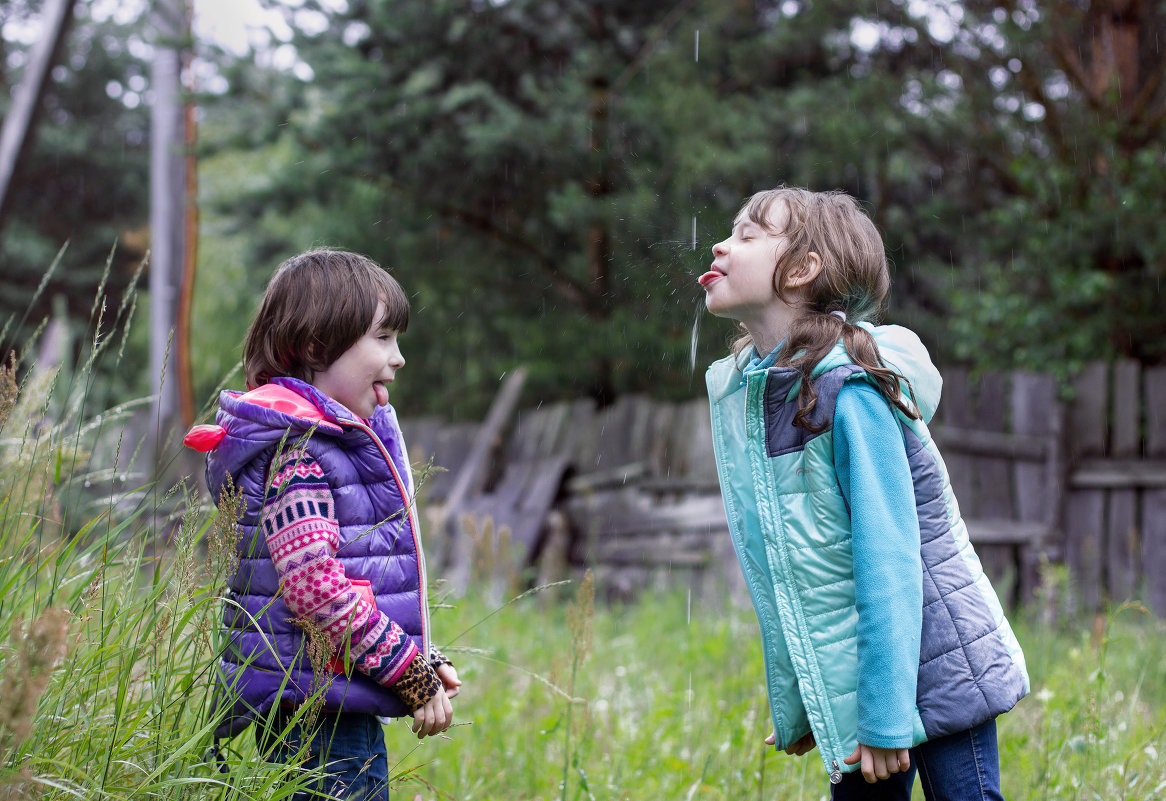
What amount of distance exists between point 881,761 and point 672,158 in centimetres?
604

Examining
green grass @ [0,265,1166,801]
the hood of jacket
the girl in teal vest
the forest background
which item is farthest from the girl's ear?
the forest background

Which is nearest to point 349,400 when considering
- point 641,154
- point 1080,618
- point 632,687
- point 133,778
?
point 133,778

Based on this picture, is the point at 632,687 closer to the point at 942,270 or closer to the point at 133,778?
the point at 133,778

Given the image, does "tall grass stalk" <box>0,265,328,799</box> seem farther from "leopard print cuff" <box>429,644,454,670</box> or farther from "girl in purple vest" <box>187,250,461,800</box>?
"leopard print cuff" <box>429,644,454,670</box>

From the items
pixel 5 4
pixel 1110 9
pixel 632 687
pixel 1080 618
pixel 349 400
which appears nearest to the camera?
pixel 349 400

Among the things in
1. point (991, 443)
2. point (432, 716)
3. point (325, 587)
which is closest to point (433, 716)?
point (432, 716)

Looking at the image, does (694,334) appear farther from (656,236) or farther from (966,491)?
(656,236)

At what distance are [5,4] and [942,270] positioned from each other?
671 inches

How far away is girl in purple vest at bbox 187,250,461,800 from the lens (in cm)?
166

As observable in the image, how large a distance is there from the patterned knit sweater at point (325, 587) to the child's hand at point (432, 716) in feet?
0.04

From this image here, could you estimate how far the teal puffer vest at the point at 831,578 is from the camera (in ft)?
5.54

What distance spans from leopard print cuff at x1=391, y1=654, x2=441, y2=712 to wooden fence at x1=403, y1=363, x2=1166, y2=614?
3257 millimetres

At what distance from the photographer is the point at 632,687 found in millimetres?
3922

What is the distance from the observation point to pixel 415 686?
67.0 inches
